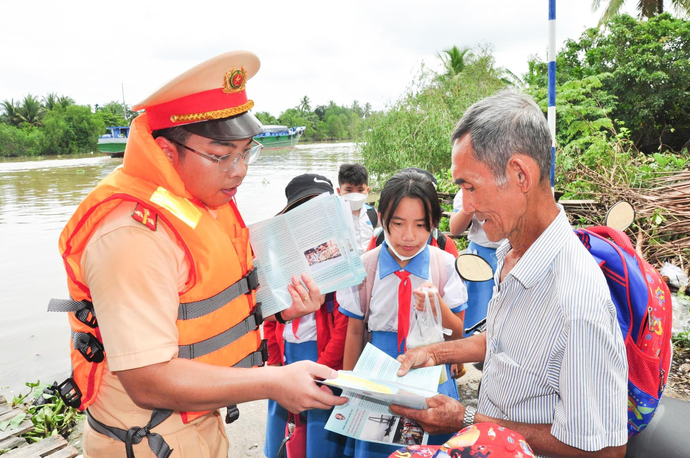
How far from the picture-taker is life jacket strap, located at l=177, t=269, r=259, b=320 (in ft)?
4.57

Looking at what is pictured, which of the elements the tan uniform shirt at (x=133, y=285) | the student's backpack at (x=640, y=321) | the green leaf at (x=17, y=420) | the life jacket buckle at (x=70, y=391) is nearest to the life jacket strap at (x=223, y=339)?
the tan uniform shirt at (x=133, y=285)

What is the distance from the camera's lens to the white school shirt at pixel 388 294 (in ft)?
7.64

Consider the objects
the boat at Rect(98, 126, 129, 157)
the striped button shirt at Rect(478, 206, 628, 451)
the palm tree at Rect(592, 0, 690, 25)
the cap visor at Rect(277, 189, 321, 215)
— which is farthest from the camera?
the boat at Rect(98, 126, 129, 157)

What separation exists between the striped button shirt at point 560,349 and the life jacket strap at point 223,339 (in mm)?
874

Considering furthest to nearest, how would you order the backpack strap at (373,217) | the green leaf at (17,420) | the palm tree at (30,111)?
the palm tree at (30,111), the backpack strap at (373,217), the green leaf at (17,420)

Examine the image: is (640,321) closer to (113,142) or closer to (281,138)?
(113,142)

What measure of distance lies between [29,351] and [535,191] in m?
7.01

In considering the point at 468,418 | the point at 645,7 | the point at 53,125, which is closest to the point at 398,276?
the point at 468,418

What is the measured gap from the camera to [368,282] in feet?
7.91

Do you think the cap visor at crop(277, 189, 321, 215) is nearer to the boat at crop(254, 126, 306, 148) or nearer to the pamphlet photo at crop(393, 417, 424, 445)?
the pamphlet photo at crop(393, 417, 424, 445)

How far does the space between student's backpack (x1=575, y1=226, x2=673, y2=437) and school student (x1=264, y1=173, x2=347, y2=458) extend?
1488 millimetres

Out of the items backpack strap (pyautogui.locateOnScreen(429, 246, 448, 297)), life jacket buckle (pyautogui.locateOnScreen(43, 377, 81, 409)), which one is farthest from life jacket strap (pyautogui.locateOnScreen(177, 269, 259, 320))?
backpack strap (pyautogui.locateOnScreen(429, 246, 448, 297))

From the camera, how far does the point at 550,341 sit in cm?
123

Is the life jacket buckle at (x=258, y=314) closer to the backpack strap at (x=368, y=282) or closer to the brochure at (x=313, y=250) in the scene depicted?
the brochure at (x=313, y=250)
